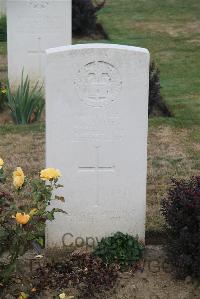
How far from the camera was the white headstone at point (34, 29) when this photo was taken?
8.88 meters

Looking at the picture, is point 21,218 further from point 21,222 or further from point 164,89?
point 164,89

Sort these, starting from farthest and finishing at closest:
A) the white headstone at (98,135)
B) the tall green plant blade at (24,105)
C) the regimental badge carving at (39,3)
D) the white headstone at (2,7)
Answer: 1. the white headstone at (2,7)
2. the regimental badge carving at (39,3)
3. the tall green plant blade at (24,105)
4. the white headstone at (98,135)

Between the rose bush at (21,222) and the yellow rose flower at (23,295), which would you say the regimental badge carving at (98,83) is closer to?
the rose bush at (21,222)

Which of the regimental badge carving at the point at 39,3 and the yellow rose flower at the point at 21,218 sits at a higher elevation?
the regimental badge carving at the point at 39,3

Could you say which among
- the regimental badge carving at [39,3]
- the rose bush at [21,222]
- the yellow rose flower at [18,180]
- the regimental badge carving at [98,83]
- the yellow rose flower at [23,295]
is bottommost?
the yellow rose flower at [23,295]

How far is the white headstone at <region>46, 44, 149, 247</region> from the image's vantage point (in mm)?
4578

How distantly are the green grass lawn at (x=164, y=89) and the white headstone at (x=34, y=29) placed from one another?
1460 millimetres

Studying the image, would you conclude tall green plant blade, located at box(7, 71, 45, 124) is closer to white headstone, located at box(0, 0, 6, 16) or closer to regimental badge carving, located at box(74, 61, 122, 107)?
regimental badge carving, located at box(74, 61, 122, 107)

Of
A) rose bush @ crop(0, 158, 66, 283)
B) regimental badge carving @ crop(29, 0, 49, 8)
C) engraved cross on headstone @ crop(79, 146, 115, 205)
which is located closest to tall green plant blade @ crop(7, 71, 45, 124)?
regimental badge carving @ crop(29, 0, 49, 8)

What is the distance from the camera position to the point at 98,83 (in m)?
4.63

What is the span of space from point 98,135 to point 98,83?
1.12 feet

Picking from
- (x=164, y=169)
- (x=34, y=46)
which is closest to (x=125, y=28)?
(x=34, y=46)

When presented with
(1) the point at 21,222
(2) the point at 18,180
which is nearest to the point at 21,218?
(1) the point at 21,222

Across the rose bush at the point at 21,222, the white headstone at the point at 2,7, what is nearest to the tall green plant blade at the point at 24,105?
the rose bush at the point at 21,222
